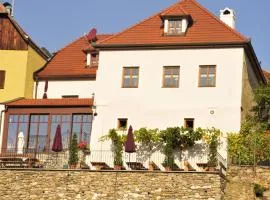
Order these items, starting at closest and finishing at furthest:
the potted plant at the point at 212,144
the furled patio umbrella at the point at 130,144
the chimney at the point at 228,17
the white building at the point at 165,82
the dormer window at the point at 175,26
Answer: the potted plant at the point at 212,144 < the furled patio umbrella at the point at 130,144 < the white building at the point at 165,82 < the dormer window at the point at 175,26 < the chimney at the point at 228,17

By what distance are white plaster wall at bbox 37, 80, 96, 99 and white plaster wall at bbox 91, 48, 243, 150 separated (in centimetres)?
414

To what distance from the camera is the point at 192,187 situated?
40.2 meters

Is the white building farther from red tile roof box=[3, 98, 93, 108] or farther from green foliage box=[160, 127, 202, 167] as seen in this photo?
green foliage box=[160, 127, 202, 167]

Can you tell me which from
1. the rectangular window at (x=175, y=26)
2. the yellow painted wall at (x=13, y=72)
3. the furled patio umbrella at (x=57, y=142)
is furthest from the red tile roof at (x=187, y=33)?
the furled patio umbrella at (x=57, y=142)

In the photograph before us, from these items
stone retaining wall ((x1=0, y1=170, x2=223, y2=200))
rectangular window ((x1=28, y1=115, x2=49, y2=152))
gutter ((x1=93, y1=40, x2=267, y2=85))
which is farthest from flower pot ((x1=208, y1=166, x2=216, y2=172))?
rectangular window ((x1=28, y1=115, x2=49, y2=152))

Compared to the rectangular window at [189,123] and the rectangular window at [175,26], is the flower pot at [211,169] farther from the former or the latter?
the rectangular window at [175,26]

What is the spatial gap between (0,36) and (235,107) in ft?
56.0

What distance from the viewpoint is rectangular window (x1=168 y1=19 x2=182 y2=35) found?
49031 mm

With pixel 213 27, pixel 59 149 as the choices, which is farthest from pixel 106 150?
pixel 213 27

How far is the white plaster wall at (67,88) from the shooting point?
52938 mm

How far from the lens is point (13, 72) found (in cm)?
5231

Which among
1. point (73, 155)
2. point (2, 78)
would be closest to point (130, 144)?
point (73, 155)

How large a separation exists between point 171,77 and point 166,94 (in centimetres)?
111

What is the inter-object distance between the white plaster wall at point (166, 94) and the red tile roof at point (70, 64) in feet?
14.9
